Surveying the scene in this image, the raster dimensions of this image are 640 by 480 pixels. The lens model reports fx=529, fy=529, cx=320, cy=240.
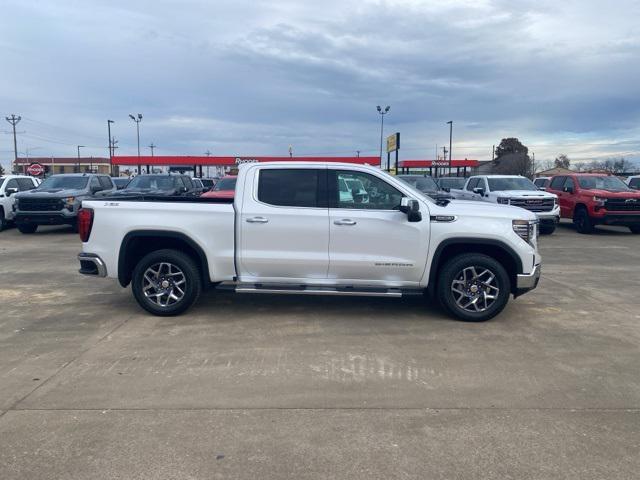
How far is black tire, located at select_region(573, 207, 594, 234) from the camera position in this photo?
16.4 metres

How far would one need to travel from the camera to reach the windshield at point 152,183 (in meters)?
17.6

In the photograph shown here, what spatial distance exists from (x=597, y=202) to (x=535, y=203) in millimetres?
2047

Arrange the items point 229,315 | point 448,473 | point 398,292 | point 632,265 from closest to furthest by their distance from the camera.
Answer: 1. point 448,473
2. point 398,292
3. point 229,315
4. point 632,265

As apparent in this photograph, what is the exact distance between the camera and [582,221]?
659 inches

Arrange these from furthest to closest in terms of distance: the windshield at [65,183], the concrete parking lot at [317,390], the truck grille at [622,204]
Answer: the windshield at [65,183]
the truck grille at [622,204]
the concrete parking lot at [317,390]

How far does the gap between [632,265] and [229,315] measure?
8497mm

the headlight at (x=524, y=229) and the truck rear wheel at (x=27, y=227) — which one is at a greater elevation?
the headlight at (x=524, y=229)

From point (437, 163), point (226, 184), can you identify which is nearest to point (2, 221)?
point (226, 184)

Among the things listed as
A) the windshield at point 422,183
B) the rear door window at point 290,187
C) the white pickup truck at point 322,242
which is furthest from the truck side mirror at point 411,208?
the windshield at point 422,183

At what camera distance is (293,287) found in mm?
6324

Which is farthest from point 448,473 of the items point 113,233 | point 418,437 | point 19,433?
point 113,233

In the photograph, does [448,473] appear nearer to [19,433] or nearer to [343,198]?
[19,433]

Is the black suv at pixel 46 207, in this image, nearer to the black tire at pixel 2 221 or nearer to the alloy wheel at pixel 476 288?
the black tire at pixel 2 221

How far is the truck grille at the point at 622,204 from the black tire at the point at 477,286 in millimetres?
11548
